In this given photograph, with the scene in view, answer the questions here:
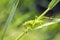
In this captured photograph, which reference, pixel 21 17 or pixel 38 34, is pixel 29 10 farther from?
pixel 38 34

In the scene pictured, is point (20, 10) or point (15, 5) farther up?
point (20, 10)

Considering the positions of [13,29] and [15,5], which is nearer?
[15,5]

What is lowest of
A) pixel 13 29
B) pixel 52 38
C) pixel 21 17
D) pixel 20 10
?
pixel 52 38

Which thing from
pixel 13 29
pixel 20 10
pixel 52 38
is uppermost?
pixel 20 10

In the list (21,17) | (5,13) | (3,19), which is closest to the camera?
(5,13)

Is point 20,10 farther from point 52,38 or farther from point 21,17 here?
point 52,38

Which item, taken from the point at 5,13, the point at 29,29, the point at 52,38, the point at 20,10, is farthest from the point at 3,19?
the point at 29,29

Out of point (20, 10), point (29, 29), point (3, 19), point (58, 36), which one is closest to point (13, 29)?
point (3, 19)

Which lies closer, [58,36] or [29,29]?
[29,29]

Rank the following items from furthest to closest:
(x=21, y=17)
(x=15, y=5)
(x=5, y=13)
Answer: (x=21, y=17), (x=5, y=13), (x=15, y=5)
